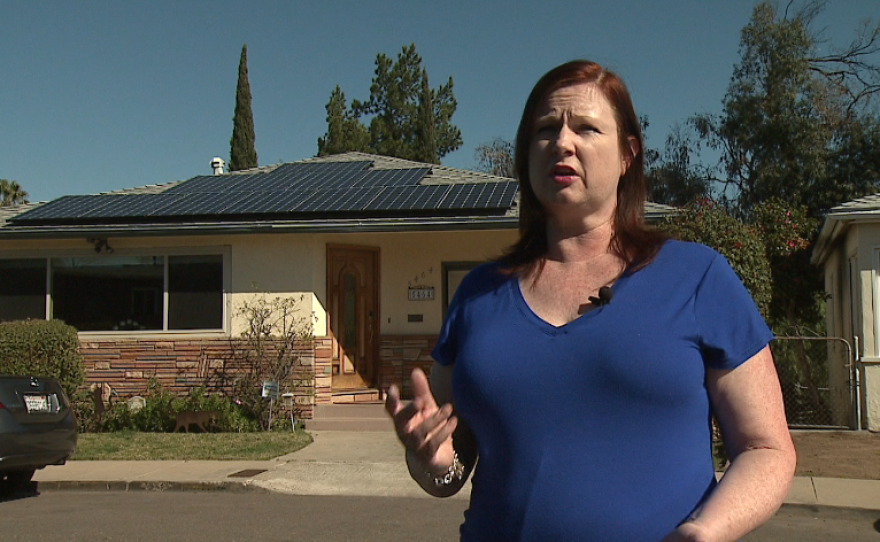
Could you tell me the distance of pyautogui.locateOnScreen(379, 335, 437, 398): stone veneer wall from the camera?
1457 cm

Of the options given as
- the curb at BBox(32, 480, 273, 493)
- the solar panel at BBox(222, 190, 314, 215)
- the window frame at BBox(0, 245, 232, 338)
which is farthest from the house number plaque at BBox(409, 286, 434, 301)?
the curb at BBox(32, 480, 273, 493)

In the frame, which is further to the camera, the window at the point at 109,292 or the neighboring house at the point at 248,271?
the window at the point at 109,292

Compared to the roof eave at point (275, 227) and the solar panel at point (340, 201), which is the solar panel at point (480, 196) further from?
the solar panel at point (340, 201)

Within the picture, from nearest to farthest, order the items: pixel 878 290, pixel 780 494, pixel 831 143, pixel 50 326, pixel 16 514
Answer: pixel 780 494
pixel 16 514
pixel 878 290
pixel 50 326
pixel 831 143

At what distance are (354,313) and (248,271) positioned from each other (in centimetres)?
187

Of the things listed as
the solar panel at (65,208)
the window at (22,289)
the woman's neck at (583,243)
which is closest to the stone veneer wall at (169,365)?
the window at (22,289)

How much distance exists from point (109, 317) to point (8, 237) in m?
1.94

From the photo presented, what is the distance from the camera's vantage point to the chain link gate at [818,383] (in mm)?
12305

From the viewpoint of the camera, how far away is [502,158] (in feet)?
120

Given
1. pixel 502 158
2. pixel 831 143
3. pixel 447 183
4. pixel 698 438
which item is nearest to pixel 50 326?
pixel 447 183

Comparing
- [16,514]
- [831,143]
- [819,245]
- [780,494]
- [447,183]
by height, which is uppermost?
[831,143]

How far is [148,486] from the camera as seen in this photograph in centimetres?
967

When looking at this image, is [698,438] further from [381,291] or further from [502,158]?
[502,158]

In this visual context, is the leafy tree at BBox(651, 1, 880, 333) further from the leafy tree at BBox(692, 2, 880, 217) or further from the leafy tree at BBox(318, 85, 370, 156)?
the leafy tree at BBox(318, 85, 370, 156)
